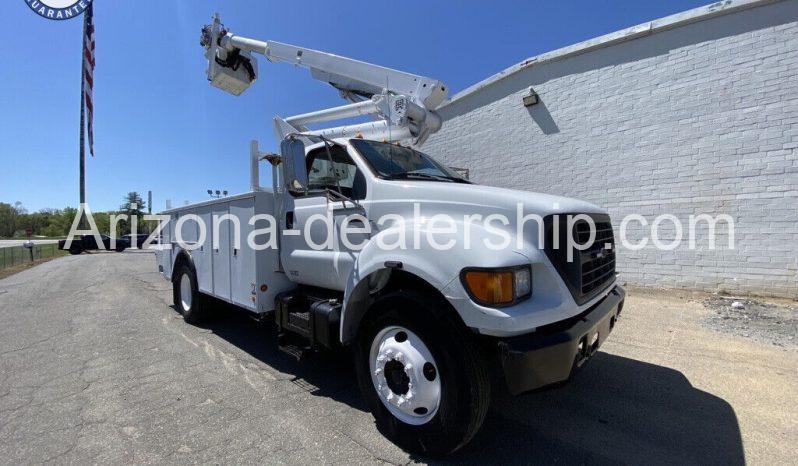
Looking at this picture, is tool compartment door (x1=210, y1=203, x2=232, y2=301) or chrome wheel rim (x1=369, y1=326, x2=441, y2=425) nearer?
chrome wheel rim (x1=369, y1=326, x2=441, y2=425)

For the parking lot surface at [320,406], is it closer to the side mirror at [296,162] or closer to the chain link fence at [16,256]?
the side mirror at [296,162]

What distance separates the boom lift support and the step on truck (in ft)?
0.13

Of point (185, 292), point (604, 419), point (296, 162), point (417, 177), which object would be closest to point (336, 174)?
point (296, 162)

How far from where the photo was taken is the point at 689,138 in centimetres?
754

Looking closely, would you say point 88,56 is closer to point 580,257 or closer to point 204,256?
point 204,256

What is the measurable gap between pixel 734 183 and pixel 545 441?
7229mm

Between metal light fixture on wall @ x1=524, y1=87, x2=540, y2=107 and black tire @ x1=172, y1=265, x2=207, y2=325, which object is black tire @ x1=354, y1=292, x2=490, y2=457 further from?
metal light fixture on wall @ x1=524, y1=87, x2=540, y2=107

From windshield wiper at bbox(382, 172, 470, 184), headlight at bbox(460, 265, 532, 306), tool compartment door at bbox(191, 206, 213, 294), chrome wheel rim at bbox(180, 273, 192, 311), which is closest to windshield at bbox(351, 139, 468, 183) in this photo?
windshield wiper at bbox(382, 172, 470, 184)

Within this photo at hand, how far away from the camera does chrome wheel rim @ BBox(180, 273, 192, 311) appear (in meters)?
6.04

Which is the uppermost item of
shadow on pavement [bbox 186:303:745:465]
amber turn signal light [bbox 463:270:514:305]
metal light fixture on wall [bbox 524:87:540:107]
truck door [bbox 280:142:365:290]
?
metal light fixture on wall [bbox 524:87:540:107]

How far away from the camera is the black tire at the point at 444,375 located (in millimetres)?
2264

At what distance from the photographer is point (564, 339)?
2180mm

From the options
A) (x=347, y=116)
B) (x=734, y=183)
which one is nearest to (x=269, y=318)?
(x=347, y=116)

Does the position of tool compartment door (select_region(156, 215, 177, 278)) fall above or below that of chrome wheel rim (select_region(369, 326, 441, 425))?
above
